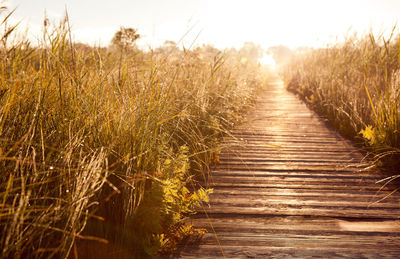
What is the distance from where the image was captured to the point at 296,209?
8.95 feet

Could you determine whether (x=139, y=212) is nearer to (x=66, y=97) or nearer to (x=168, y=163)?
(x=168, y=163)

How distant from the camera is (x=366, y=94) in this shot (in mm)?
5738

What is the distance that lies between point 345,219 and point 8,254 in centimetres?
235

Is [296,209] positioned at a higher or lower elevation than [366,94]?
lower

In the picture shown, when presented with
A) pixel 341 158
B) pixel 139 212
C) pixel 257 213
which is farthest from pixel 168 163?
pixel 341 158

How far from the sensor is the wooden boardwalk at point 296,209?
6.98 ft

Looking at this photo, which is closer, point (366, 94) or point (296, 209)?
point (296, 209)

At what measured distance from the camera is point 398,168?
3.63 meters

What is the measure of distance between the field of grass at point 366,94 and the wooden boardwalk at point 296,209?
1.30 feet

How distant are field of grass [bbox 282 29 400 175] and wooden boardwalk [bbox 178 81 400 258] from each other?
40 cm

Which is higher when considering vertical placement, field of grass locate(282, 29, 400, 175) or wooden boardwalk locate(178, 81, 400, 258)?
field of grass locate(282, 29, 400, 175)

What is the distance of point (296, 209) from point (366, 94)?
396 cm

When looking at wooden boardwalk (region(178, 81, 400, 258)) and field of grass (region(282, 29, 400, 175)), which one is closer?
wooden boardwalk (region(178, 81, 400, 258))

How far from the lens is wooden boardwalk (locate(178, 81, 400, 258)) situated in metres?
2.13
